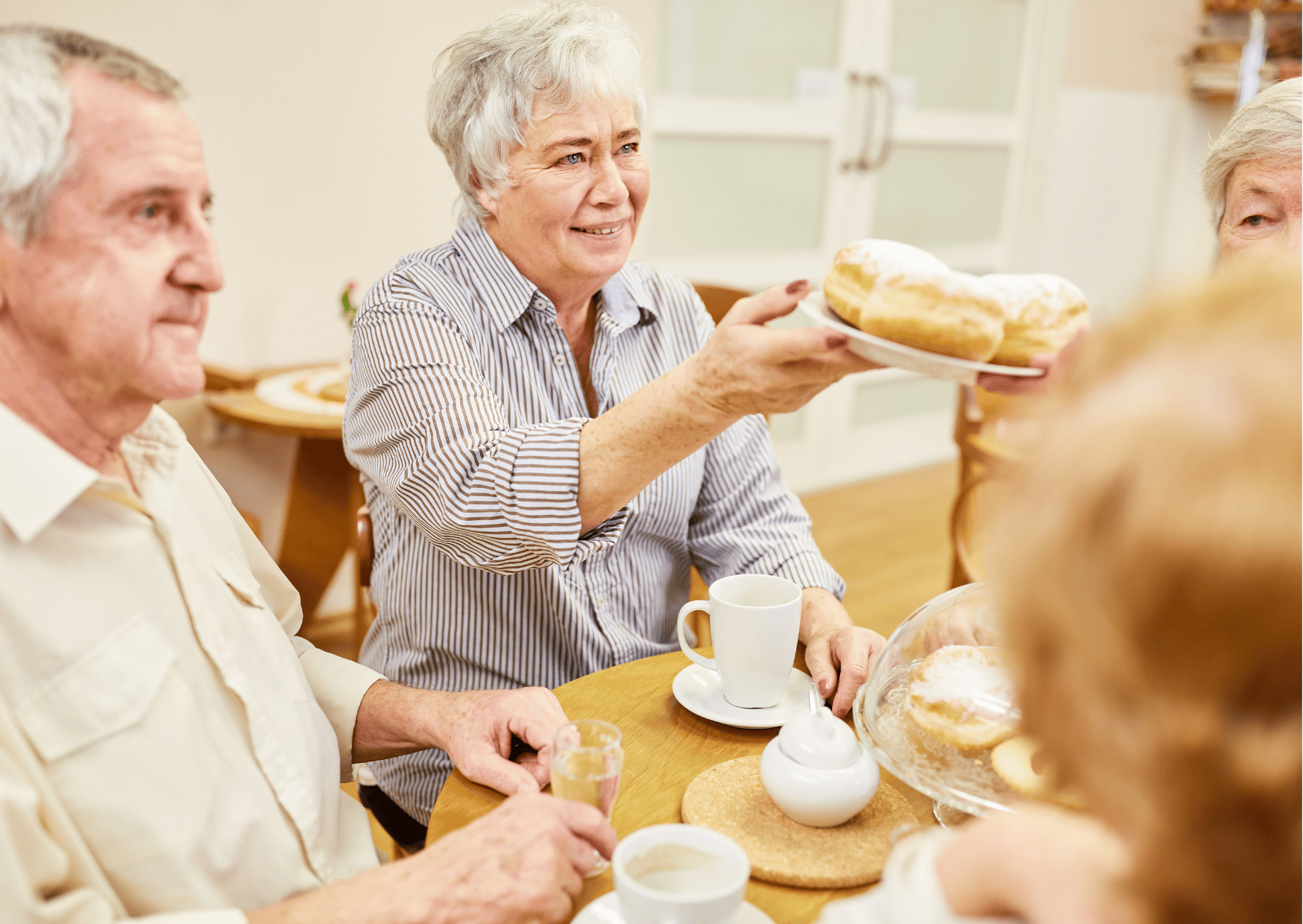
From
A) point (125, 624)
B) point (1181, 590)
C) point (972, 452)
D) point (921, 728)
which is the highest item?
point (1181, 590)

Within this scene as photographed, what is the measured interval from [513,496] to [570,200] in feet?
1.58

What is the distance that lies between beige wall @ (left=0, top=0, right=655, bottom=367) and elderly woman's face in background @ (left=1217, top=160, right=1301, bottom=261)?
1.84 meters

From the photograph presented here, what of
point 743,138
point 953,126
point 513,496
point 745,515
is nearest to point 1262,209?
point 745,515

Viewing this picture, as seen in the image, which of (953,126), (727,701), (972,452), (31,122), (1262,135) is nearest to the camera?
(31,122)

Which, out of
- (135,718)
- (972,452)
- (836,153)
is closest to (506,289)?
(135,718)

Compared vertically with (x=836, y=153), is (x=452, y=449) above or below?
below

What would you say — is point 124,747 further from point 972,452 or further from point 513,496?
point 972,452

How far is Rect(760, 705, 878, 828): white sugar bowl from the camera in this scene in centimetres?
86

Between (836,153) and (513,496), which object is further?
(836,153)

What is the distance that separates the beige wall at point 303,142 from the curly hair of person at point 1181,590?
7.91 feet

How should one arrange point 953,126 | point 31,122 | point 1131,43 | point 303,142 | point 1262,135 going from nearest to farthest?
point 31,122
point 1262,135
point 303,142
point 953,126
point 1131,43

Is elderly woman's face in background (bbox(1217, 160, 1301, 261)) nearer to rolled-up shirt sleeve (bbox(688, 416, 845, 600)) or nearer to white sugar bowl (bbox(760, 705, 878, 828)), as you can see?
rolled-up shirt sleeve (bbox(688, 416, 845, 600))

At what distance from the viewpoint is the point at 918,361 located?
0.84 meters

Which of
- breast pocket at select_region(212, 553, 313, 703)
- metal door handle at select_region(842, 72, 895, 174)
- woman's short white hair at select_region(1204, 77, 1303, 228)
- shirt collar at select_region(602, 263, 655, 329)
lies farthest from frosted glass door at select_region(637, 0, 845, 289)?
breast pocket at select_region(212, 553, 313, 703)
